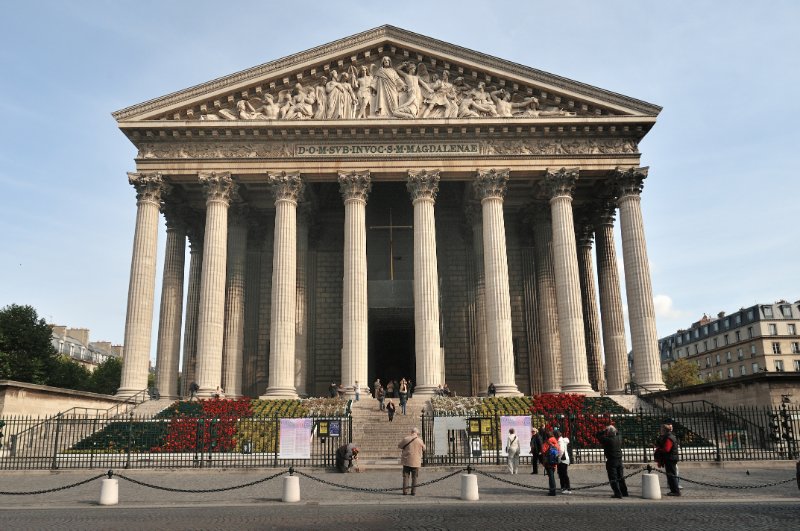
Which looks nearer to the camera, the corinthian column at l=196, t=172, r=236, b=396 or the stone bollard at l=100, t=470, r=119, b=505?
the stone bollard at l=100, t=470, r=119, b=505

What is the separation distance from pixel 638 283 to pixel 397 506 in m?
23.9

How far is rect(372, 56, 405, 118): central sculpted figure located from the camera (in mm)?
35125

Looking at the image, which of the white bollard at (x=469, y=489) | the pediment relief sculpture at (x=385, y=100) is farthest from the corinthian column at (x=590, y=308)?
the white bollard at (x=469, y=489)

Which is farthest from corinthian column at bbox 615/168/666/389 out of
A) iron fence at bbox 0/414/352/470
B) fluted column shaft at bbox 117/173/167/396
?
fluted column shaft at bbox 117/173/167/396

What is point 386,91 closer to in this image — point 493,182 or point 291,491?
point 493,182

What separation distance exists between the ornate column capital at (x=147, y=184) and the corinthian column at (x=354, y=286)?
9.95m

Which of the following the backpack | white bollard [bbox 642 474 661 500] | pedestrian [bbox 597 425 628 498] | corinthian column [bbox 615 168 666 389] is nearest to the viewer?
white bollard [bbox 642 474 661 500]

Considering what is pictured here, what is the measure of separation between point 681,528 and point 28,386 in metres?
24.8

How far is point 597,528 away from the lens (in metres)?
10.5

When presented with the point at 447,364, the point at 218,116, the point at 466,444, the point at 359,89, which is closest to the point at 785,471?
the point at 466,444

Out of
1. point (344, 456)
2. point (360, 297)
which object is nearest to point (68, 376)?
point (360, 297)

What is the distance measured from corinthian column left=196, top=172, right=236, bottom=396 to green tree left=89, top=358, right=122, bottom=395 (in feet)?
143

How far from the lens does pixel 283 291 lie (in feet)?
109

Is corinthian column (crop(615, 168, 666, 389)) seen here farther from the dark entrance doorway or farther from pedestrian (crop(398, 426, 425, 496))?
pedestrian (crop(398, 426, 425, 496))
